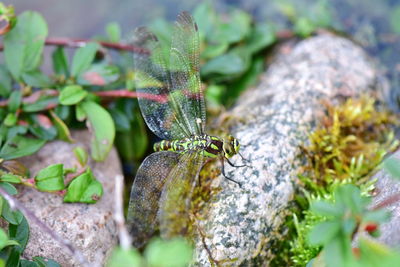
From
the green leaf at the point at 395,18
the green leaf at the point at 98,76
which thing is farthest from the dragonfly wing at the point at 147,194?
the green leaf at the point at 395,18

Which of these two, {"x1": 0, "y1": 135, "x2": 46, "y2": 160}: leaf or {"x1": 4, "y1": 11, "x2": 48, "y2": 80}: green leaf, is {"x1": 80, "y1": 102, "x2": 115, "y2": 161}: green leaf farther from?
{"x1": 4, "y1": 11, "x2": 48, "y2": 80}: green leaf

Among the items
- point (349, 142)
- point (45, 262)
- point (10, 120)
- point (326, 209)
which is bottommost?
point (45, 262)

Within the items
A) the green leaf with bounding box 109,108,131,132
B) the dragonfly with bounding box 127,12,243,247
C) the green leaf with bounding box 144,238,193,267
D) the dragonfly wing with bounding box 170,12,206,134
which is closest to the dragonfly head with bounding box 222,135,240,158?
the dragonfly with bounding box 127,12,243,247

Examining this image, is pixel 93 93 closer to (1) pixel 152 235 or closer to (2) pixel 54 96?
(2) pixel 54 96

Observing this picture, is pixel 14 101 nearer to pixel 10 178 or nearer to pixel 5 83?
pixel 5 83

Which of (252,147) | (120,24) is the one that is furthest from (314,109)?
(120,24)

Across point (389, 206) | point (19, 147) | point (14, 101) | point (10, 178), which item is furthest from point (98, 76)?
point (389, 206)
